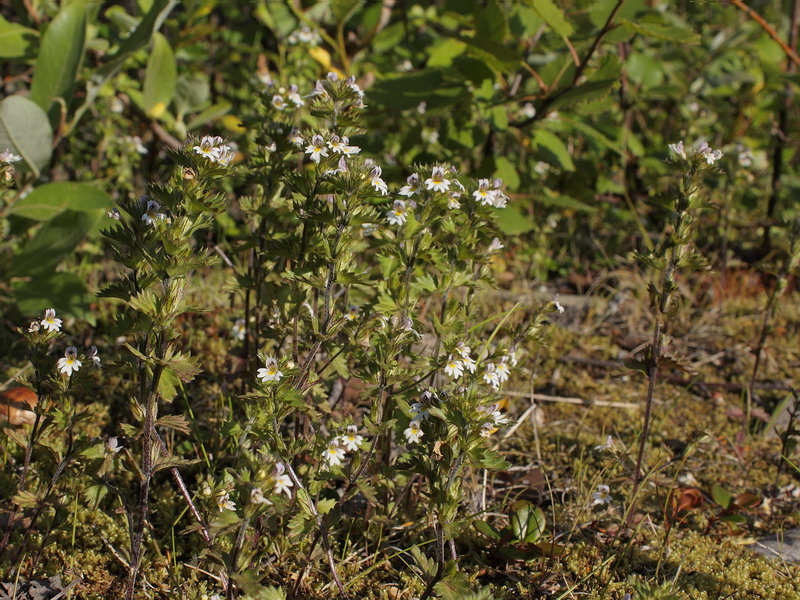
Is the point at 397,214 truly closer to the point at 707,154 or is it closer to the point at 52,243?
the point at 707,154

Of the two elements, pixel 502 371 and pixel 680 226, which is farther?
pixel 680 226

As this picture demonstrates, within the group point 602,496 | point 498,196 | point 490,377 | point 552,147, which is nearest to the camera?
point 490,377

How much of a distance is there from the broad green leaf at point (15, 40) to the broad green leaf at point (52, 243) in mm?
1128

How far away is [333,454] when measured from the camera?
88.2 inches

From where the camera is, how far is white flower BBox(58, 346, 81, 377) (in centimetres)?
211

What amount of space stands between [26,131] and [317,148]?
202cm

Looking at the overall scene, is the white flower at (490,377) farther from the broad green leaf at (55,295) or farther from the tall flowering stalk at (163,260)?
the broad green leaf at (55,295)

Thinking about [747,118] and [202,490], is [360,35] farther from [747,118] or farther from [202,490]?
[202,490]

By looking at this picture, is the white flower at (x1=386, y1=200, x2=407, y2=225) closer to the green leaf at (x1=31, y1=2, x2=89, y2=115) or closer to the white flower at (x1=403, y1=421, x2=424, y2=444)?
the white flower at (x1=403, y1=421, x2=424, y2=444)

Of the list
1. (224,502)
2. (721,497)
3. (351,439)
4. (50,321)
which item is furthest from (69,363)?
(721,497)

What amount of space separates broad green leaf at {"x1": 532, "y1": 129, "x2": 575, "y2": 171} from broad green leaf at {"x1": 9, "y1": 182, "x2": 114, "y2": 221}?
228 centimetres

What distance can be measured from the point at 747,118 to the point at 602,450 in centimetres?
377

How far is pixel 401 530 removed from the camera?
103 inches

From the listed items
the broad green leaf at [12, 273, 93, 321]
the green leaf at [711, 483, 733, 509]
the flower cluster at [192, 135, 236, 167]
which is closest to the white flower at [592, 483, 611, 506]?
the green leaf at [711, 483, 733, 509]
